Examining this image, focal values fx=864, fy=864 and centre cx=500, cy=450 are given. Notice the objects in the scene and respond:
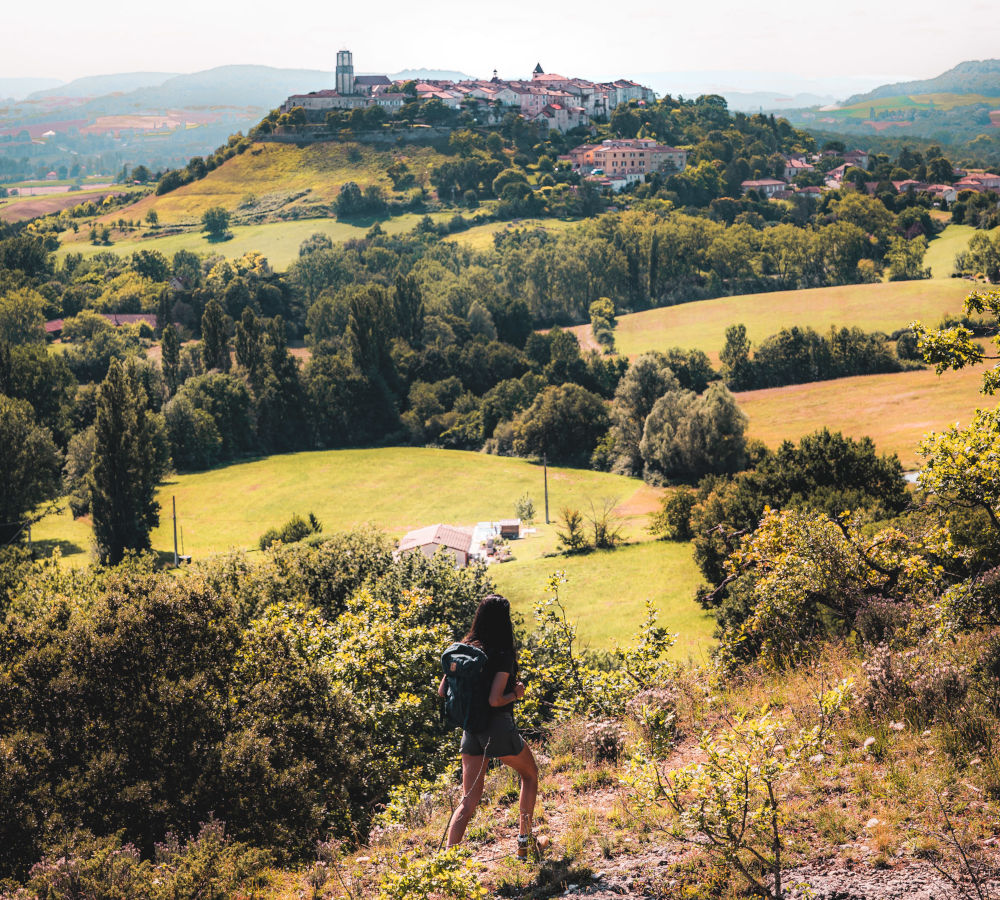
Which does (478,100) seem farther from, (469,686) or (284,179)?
(469,686)

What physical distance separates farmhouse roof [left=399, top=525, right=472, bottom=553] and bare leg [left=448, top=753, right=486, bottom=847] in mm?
36076

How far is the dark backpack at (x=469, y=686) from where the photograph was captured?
753 centimetres

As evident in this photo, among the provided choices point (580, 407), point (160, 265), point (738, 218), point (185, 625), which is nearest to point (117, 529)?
point (580, 407)

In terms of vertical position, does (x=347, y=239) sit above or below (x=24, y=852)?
above

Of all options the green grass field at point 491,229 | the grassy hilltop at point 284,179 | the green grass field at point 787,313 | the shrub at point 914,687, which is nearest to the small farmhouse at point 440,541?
the shrub at point 914,687

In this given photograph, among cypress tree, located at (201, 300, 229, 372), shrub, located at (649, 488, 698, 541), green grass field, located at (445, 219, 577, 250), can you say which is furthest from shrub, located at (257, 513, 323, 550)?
green grass field, located at (445, 219, 577, 250)

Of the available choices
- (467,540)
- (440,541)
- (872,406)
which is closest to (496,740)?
(440,541)

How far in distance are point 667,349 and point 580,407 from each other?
22598mm

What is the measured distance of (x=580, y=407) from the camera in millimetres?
71812

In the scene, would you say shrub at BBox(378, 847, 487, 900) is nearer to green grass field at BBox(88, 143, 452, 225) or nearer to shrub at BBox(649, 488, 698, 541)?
shrub at BBox(649, 488, 698, 541)

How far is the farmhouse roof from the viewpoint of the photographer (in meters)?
44.7

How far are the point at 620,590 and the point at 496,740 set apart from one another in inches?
1084

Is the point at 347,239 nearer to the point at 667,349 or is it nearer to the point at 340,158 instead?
the point at 340,158

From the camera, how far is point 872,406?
6894 centimetres
